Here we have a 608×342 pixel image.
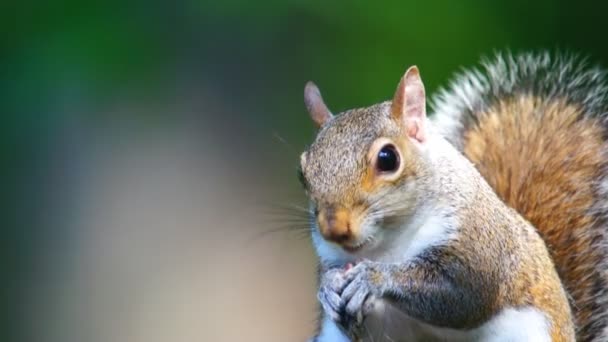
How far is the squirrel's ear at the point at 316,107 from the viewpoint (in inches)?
93.6

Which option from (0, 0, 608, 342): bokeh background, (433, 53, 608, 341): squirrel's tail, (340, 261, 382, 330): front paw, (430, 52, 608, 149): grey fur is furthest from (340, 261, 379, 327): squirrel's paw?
(0, 0, 608, 342): bokeh background

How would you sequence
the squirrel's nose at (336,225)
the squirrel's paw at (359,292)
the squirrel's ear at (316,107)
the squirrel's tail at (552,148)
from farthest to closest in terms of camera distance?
1. the squirrel's tail at (552,148)
2. the squirrel's ear at (316,107)
3. the squirrel's paw at (359,292)
4. the squirrel's nose at (336,225)

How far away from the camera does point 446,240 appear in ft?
7.43

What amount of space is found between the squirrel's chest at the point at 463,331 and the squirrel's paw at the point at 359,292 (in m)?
0.07

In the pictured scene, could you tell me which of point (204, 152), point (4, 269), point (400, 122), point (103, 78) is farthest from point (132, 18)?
point (400, 122)

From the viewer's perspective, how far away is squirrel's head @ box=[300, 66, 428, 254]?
6.96ft

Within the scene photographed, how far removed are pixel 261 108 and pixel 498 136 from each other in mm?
2248

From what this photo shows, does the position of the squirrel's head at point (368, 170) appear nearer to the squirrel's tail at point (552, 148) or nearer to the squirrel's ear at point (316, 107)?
the squirrel's ear at point (316, 107)

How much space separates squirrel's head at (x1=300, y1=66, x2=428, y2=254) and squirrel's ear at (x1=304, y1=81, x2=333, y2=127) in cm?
5

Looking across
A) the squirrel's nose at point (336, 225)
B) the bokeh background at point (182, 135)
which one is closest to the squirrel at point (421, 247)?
the squirrel's nose at point (336, 225)

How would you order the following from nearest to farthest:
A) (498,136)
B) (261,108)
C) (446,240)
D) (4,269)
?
(446,240)
(498,136)
(4,269)
(261,108)

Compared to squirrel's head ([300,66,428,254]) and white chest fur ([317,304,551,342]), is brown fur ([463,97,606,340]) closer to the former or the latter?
white chest fur ([317,304,551,342])

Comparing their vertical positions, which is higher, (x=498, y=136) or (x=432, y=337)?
(x=498, y=136)

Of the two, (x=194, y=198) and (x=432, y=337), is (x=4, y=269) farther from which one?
(x=432, y=337)
